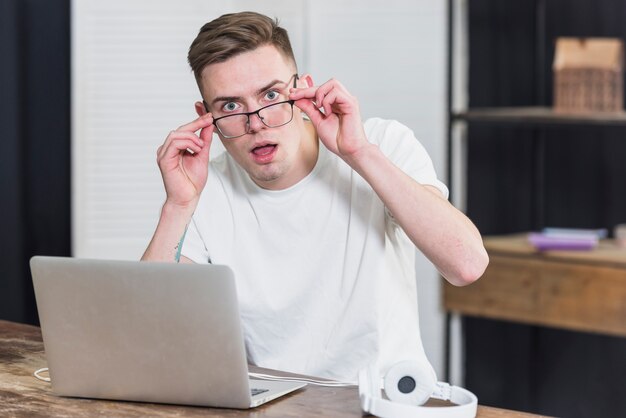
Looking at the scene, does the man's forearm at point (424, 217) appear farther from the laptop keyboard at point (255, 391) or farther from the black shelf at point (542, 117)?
the black shelf at point (542, 117)

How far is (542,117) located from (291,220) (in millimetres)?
1601

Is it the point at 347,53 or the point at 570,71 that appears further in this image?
the point at 347,53

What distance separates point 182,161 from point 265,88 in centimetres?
25

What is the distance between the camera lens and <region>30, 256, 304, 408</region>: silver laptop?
1.50m

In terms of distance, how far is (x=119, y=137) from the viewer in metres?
3.58

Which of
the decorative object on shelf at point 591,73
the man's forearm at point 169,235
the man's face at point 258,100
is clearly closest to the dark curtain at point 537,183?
the decorative object on shelf at point 591,73

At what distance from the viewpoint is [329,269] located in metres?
2.06

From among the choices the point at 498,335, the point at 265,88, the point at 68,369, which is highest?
the point at 265,88

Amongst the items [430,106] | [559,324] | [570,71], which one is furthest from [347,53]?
[559,324]

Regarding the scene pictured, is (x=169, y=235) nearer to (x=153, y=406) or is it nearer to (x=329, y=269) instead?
(x=329, y=269)

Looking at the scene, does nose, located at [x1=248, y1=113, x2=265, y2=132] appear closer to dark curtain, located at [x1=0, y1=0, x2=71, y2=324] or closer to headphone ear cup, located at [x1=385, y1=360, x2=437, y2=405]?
headphone ear cup, located at [x1=385, y1=360, x2=437, y2=405]

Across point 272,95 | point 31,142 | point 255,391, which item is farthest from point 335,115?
point 31,142

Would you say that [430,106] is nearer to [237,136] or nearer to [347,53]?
[347,53]

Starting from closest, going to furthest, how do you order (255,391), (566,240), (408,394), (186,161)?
(408,394) < (255,391) < (186,161) < (566,240)
